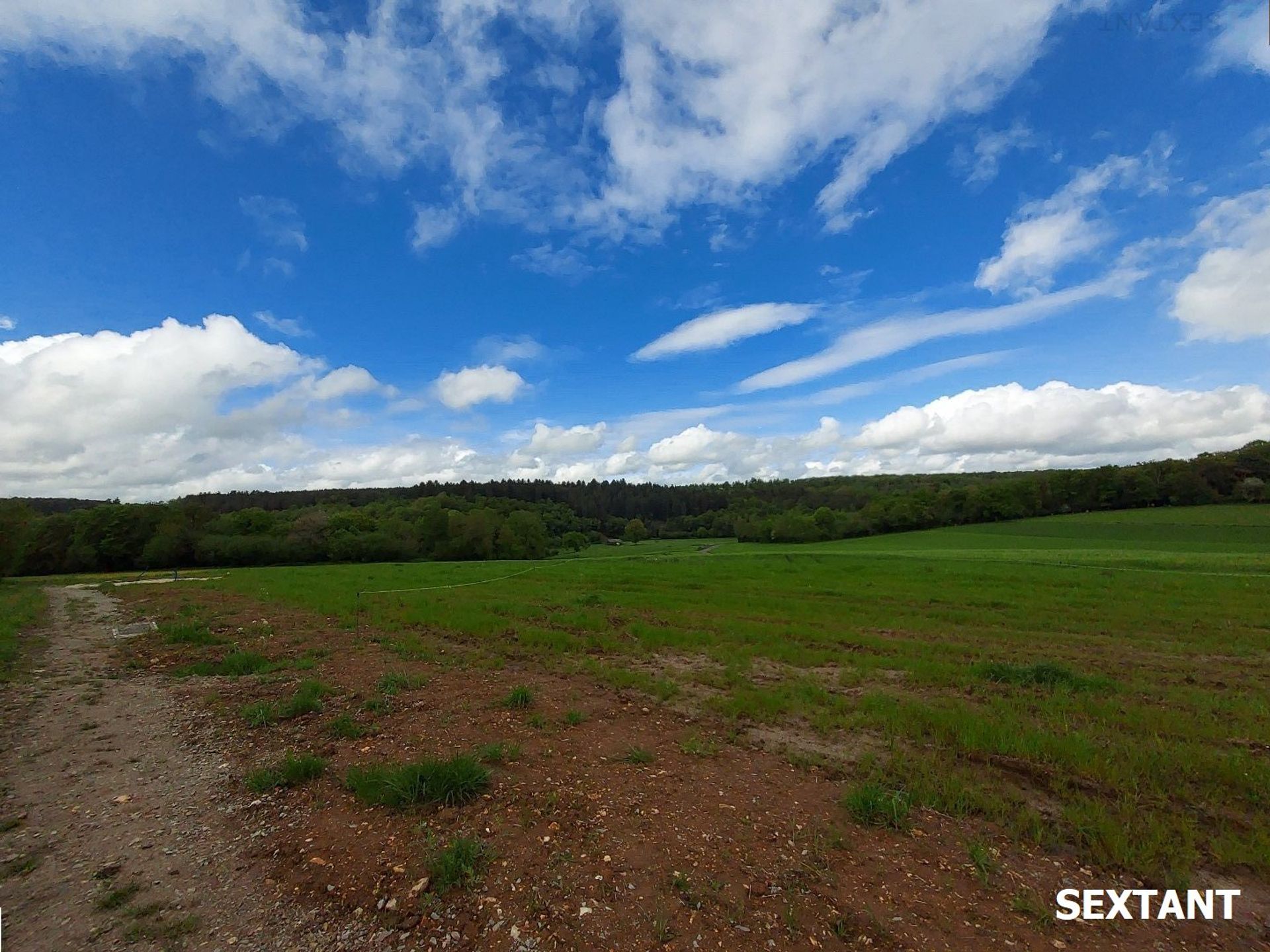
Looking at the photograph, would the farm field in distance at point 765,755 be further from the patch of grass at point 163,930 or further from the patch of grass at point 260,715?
the patch of grass at point 163,930

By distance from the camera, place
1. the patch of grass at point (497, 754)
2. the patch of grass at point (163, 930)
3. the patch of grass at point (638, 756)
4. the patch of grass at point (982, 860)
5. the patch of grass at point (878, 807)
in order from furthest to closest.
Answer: the patch of grass at point (638, 756) < the patch of grass at point (497, 754) < the patch of grass at point (878, 807) < the patch of grass at point (982, 860) < the patch of grass at point (163, 930)

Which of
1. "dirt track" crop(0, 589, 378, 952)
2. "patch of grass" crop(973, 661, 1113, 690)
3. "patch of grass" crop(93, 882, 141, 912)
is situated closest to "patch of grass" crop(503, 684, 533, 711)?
"dirt track" crop(0, 589, 378, 952)

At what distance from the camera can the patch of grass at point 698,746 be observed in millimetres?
6840

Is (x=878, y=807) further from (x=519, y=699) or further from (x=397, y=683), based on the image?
(x=397, y=683)

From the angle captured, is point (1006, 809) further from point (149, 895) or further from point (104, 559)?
point (104, 559)

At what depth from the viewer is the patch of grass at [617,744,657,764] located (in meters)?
6.56

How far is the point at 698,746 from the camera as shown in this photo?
23.0ft

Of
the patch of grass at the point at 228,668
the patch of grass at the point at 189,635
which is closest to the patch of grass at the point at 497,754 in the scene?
the patch of grass at the point at 228,668

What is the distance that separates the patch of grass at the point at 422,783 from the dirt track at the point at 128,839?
1035 mm

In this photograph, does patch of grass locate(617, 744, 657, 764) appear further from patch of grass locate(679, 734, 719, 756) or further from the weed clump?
the weed clump

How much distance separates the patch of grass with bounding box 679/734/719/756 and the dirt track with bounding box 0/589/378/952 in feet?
13.7

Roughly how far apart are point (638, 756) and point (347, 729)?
14.0 ft

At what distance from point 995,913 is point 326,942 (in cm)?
487

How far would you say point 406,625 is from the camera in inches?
637
